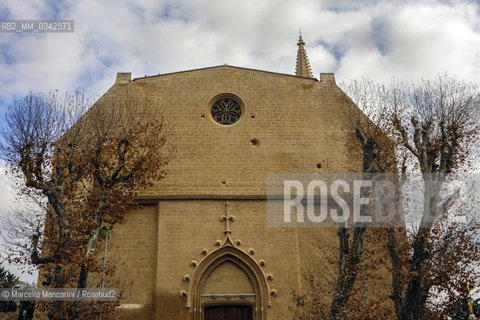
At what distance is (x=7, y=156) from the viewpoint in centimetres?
1005

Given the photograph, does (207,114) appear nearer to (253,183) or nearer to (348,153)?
(253,183)

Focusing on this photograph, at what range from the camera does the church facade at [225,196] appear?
12305 millimetres

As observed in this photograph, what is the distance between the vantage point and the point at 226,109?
1452 cm

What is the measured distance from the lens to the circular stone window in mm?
14391

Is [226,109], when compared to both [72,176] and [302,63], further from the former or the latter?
[302,63]

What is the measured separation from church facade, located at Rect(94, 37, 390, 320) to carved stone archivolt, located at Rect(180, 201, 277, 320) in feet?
0.09

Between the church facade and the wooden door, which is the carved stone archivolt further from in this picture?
the wooden door

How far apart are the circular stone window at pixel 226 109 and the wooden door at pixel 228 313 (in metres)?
5.62

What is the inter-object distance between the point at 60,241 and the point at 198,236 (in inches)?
175

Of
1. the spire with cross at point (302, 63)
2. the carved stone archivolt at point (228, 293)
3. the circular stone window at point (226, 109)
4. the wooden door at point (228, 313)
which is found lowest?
the wooden door at point (228, 313)

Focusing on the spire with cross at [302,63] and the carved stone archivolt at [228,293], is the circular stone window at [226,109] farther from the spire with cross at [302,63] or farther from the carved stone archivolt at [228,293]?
the spire with cross at [302,63]
